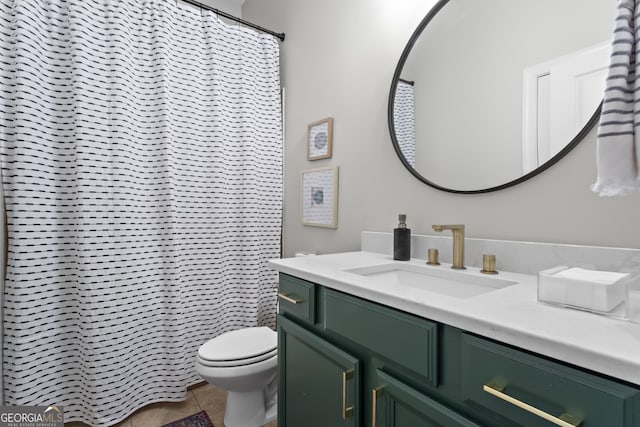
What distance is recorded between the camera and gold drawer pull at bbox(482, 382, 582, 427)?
1.71 feet

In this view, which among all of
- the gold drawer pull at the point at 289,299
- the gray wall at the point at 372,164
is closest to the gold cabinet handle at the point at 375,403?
the gold drawer pull at the point at 289,299

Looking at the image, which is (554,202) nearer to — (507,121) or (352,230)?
(507,121)

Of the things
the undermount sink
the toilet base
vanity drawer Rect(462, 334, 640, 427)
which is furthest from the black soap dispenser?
the toilet base

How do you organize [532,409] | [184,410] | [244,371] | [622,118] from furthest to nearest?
[184,410], [244,371], [622,118], [532,409]

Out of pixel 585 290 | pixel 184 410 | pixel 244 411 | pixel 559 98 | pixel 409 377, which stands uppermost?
pixel 559 98

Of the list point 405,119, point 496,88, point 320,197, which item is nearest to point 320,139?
point 320,197

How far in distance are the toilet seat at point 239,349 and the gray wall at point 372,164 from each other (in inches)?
24.2

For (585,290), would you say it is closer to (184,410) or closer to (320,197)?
(320,197)

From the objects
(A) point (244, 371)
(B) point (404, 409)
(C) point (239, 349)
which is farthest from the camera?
(C) point (239, 349)

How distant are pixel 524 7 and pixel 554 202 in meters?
0.67

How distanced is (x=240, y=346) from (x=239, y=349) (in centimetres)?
3

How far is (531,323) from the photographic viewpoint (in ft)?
1.99

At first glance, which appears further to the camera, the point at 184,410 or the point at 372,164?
the point at 184,410

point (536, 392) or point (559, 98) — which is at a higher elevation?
point (559, 98)
